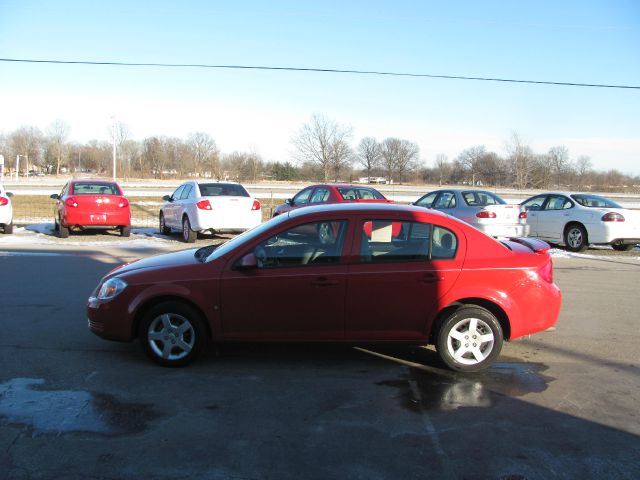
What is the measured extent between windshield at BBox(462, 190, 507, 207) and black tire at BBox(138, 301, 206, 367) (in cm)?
1123

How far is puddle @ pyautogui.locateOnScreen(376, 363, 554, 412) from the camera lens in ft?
15.3

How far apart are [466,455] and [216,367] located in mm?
2534

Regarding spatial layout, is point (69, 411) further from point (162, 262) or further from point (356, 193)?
point (356, 193)

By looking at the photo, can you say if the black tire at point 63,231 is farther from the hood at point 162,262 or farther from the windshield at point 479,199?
the hood at point 162,262

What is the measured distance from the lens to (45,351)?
5812 mm

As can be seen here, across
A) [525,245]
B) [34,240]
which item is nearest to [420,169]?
[34,240]

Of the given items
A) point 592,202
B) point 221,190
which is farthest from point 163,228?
point 592,202

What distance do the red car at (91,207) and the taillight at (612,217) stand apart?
489 inches

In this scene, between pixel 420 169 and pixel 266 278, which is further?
pixel 420 169

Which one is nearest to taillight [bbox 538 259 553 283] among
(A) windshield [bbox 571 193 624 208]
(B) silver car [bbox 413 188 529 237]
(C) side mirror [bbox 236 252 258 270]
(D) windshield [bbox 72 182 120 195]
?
→ (C) side mirror [bbox 236 252 258 270]

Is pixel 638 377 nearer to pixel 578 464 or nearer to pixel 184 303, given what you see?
pixel 578 464

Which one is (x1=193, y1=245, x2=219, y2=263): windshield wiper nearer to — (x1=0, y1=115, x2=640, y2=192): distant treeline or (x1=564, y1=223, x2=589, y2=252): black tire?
(x1=564, y1=223, x2=589, y2=252): black tire

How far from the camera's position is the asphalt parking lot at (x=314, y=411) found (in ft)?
11.9

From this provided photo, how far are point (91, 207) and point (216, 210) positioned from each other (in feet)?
11.2
